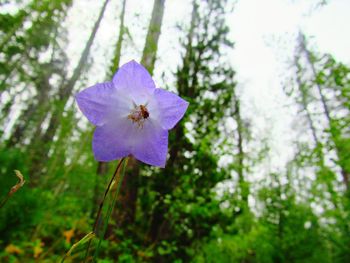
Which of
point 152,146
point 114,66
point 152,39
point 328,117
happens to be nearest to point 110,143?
point 152,146

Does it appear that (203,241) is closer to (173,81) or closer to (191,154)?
(191,154)

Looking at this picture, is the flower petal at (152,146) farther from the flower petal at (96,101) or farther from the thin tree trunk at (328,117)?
the thin tree trunk at (328,117)

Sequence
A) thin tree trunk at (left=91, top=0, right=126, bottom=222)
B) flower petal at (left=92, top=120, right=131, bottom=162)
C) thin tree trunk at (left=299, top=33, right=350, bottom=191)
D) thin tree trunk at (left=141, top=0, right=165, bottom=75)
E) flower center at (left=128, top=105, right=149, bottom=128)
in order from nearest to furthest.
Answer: flower petal at (left=92, top=120, right=131, bottom=162) < flower center at (left=128, top=105, right=149, bottom=128) < thin tree trunk at (left=91, top=0, right=126, bottom=222) < thin tree trunk at (left=141, top=0, right=165, bottom=75) < thin tree trunk at (left=299, top=33, right=350, bottom=191)

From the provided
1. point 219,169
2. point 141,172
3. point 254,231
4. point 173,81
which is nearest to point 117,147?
point 219,169

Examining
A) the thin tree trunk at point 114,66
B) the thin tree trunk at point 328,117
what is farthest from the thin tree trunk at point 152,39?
the thin tree trunk at point 328,117

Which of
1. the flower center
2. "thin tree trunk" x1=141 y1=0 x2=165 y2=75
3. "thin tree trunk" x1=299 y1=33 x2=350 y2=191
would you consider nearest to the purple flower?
the flower center

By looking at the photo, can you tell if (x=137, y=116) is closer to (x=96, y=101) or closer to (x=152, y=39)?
(x=96, y=101)

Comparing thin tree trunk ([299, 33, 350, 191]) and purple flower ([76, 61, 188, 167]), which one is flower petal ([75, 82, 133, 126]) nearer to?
purple flower ([76, 61, 188, 167])
